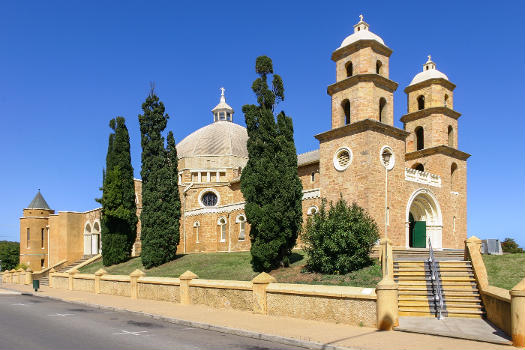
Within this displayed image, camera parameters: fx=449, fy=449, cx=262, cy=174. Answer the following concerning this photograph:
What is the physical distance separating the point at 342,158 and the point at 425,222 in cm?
789

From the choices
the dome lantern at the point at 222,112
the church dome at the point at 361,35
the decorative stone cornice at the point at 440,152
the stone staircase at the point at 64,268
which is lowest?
the stone staircase at the point at 64,268

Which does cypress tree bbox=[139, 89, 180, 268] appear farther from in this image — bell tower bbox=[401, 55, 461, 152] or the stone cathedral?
bell tower bbox=[401, 55, 461, 152]

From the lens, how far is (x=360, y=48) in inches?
1090

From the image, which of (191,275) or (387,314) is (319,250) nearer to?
(191,275)

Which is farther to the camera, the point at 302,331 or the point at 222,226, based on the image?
the point at 222,226

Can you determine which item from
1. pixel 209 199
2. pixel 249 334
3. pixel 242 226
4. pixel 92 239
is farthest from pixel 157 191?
pixel 249 334

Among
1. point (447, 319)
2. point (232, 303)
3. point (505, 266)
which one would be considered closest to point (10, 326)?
point (232, 303)

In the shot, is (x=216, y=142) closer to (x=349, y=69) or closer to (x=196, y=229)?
(x=196, y=229)

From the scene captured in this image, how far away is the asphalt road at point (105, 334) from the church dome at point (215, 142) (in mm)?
34886

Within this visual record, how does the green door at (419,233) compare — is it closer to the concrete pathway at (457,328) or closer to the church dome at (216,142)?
the concrete pathway at (457,328)

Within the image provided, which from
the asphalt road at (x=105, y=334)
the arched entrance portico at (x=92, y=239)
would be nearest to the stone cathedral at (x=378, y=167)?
the arched entrance portico at (x=92, y=239)

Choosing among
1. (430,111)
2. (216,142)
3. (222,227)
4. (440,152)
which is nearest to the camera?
(440,152)

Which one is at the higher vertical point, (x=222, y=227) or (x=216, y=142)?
(x=216, y=142)

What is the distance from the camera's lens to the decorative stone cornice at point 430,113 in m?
32.3
